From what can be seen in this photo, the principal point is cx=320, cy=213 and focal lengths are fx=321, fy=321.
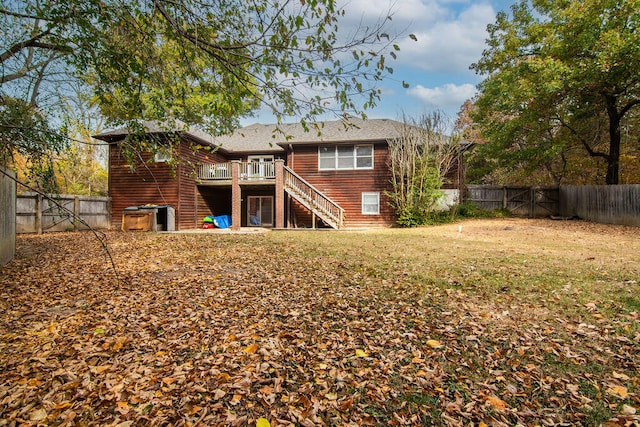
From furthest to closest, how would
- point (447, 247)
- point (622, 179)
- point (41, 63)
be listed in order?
point (622, 179)
point (447, 247)
point (41, 63)

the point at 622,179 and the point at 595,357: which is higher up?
the point at 622,179

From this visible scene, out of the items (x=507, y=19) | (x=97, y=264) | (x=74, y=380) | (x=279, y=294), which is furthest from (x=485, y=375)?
(x=507, y=19)

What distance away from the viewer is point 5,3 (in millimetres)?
4043

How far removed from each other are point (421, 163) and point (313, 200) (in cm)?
597

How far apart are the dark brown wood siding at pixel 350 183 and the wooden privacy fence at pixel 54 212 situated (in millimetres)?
9976

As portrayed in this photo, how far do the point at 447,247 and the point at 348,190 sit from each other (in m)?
9.78

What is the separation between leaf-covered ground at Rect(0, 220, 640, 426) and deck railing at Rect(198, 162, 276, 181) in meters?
10.6

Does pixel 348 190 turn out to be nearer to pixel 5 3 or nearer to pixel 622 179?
pixel 5 3

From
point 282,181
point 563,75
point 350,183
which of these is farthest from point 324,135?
point 563,75

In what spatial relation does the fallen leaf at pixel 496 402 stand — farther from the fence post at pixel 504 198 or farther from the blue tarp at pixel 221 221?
the fence post at pixel 504 198

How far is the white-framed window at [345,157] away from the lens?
18.4 meters

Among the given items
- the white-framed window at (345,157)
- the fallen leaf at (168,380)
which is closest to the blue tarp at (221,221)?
the white-framed window at (345,157)

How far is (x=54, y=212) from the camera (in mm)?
13312

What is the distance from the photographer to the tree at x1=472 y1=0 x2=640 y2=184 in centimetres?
1351
